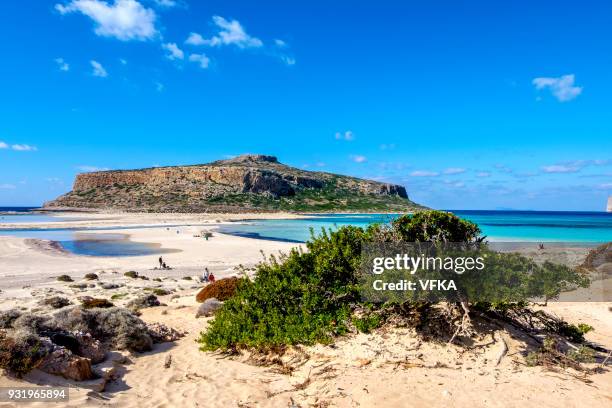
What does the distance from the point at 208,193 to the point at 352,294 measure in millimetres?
125866

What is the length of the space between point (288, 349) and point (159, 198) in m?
126

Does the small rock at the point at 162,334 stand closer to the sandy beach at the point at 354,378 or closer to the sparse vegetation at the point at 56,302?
the sandy beach at the point at 354,378

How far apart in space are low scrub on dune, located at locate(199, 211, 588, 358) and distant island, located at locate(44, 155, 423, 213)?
4294 inches

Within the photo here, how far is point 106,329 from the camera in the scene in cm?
1068

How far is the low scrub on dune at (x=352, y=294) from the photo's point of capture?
7871 mm

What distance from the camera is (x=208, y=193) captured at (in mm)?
130625

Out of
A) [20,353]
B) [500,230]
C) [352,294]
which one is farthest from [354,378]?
[500,230]

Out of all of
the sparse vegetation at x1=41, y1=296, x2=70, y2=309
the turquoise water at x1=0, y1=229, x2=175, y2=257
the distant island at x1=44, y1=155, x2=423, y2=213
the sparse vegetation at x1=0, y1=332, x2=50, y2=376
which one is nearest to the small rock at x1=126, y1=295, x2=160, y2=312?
the sparse vegetation at x1=41, y1=296, x2=70, y2=309

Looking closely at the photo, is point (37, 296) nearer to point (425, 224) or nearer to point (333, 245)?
point (333, 245)

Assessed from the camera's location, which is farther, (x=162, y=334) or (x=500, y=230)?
(x=500, y=230)

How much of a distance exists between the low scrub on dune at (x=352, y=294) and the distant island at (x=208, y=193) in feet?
358

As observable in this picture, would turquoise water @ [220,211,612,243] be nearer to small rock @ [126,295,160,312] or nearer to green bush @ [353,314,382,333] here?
green bush @ [353,314,382,333]

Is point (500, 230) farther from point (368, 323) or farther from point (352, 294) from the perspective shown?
point (368, 323)

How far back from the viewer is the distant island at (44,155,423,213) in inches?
4899
